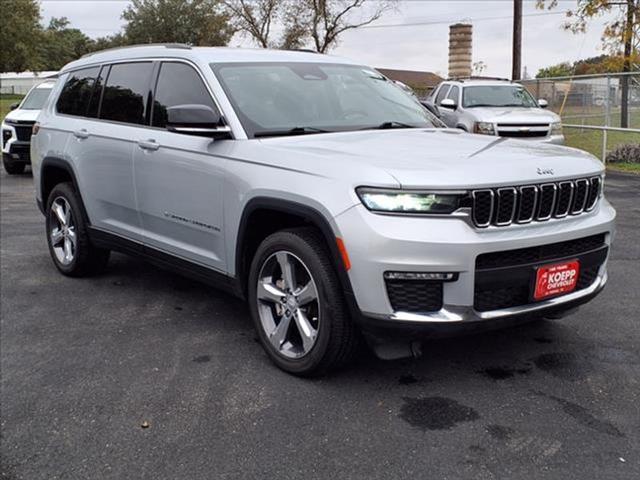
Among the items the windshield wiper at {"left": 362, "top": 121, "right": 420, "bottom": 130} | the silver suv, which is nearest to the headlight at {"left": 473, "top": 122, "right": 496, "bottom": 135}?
the silver suv

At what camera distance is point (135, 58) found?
17.5 feet

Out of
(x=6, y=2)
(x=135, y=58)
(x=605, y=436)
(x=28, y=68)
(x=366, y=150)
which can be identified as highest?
(x=6, y=2)

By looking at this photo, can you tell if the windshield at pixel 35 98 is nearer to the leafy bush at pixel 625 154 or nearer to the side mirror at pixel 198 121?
the side mirror at pixel 198 121

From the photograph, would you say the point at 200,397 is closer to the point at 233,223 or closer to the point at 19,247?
the point at 233,223

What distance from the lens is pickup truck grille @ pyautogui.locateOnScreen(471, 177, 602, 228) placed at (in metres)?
3.39

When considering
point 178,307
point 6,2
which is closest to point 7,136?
point 178,307

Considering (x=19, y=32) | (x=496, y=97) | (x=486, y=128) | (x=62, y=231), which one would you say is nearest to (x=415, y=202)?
(x=62, y=231)

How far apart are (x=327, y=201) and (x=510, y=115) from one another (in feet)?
36.4

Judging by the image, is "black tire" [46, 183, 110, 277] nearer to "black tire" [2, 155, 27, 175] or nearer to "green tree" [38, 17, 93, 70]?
"black tire" [2, 155, 27, 175]

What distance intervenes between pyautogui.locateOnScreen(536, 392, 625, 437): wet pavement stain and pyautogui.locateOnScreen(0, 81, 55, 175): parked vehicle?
44.1 ft

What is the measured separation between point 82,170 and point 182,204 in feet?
5.25

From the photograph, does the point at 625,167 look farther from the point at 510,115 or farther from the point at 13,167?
the point at 13,167

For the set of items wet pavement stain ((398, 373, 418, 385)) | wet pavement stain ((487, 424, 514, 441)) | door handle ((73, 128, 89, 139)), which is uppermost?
door handle ((73, 128, 89, 139))

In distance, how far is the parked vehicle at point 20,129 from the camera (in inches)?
573
